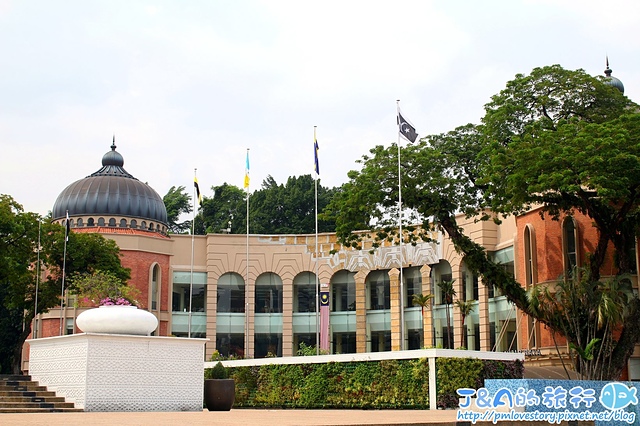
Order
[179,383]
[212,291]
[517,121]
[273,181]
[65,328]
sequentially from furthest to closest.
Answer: [273,181]
[212,291]
[65,328]
[517,121]
[179,383]

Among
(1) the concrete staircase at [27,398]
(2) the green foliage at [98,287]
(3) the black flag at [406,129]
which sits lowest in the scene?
(1) the concrete staircase at [27,398]

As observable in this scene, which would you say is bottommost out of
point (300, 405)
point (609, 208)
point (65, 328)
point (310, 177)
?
point (300, 405)

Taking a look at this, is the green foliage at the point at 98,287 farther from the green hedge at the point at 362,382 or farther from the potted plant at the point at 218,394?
the potted plant at the point at 218,394

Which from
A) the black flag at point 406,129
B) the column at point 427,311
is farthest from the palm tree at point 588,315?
the column at point 427,311

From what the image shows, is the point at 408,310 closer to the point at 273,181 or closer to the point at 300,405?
the point at 300,405

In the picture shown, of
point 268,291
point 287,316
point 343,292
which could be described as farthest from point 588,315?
point 268,291

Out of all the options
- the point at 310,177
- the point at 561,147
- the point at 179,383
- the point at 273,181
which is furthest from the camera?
the point at 273,181

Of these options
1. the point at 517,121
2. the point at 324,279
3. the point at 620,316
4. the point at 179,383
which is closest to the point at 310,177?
the point at 324,279

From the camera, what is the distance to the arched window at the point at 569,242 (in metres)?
37.9

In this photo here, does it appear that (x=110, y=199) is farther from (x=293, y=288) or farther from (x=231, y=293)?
(x=293, y=288)

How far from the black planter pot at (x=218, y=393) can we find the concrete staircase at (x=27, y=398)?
162 inches

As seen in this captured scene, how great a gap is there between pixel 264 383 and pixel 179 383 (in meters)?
9.90

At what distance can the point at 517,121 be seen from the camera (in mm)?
34469

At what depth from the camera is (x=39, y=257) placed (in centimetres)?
4553
